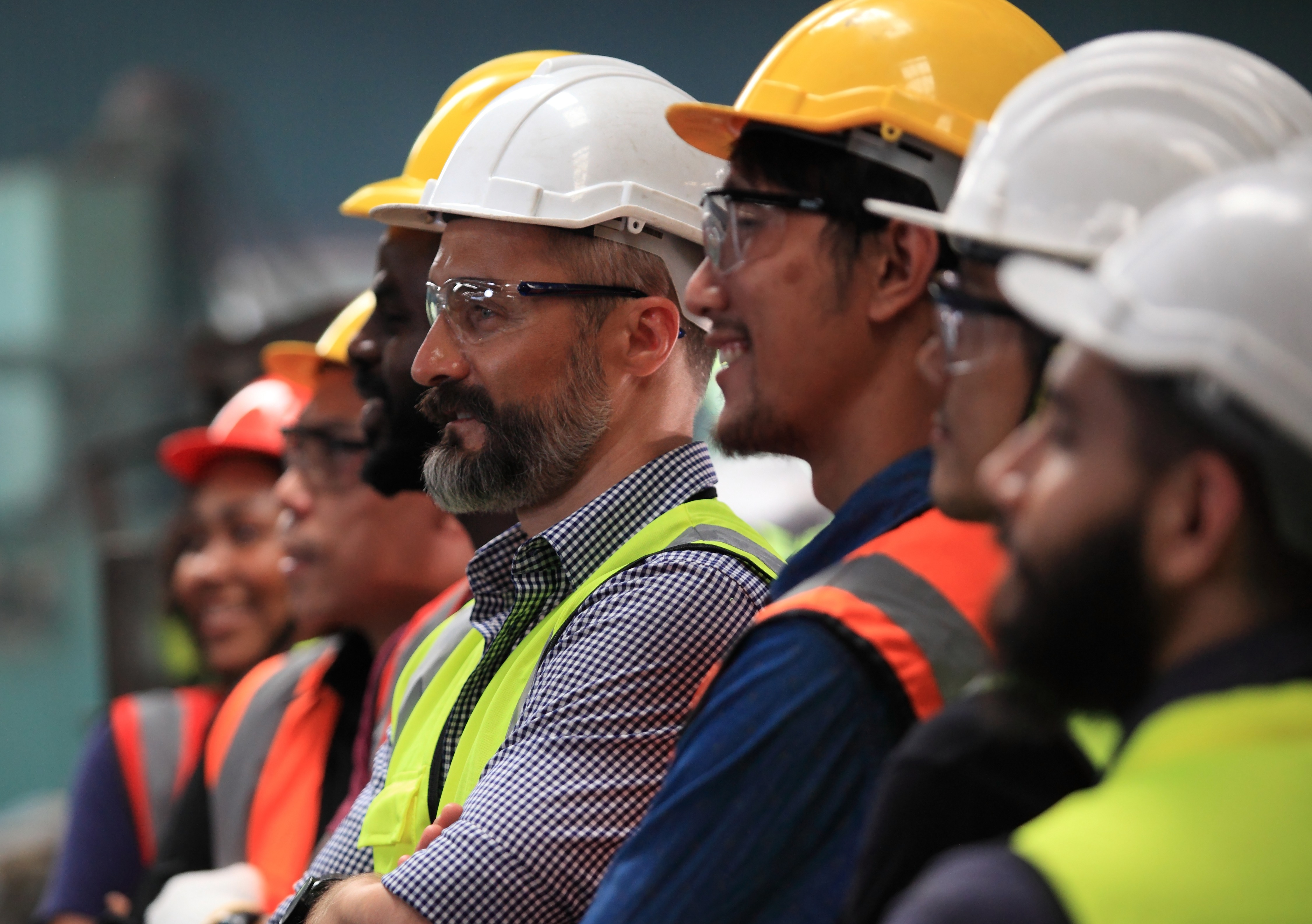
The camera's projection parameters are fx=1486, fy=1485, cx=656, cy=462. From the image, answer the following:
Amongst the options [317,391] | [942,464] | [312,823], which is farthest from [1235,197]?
[317,391]

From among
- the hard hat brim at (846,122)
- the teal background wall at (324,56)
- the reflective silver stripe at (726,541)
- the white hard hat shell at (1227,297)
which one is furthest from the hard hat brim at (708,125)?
the teal background wall at (324,56)

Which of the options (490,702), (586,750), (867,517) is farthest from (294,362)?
(867,517)

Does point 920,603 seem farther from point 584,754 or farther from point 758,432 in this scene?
point 584,754

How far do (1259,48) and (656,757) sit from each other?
4.90 meters

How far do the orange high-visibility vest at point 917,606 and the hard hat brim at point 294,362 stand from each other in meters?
3.20

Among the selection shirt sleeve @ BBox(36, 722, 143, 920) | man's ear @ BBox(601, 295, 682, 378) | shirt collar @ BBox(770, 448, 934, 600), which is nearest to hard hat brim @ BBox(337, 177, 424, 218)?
man's ear @ BBox(601, 295, 682, 378)

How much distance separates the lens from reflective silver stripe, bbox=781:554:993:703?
154 cm

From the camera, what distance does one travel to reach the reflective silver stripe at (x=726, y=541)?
232cm

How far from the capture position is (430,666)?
9.11 feet

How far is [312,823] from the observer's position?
3.67 metres

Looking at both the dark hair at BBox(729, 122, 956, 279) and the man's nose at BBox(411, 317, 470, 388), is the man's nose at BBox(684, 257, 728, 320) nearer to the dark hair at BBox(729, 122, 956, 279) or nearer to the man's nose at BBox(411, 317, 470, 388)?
the dark hair at BBox(729, 122, 956, 279)

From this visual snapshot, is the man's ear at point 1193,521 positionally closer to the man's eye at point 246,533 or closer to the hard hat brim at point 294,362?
the hard hat brim at point 294,362

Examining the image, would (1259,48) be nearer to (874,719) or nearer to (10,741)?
(874,719)

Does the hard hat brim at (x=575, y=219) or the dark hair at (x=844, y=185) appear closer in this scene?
the dark hair at (x=844, y=185)
